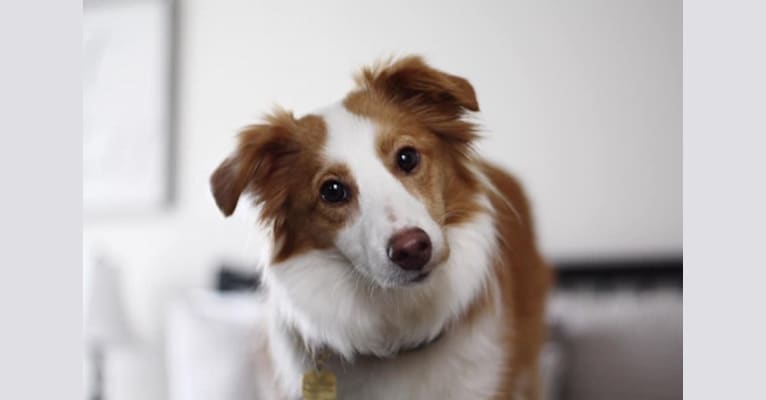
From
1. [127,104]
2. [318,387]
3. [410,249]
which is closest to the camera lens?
[410,249]

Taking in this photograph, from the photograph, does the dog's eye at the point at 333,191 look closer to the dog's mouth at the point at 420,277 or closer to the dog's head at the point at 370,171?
the dog's head at the point at 370,171

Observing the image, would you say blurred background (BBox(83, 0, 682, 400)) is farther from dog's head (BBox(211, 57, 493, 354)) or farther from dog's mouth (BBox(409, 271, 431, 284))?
dog's mouth (BBox(409, 271, 431, 284))

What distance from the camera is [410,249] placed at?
61 cm

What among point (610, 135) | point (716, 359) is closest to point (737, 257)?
point (716, 359)

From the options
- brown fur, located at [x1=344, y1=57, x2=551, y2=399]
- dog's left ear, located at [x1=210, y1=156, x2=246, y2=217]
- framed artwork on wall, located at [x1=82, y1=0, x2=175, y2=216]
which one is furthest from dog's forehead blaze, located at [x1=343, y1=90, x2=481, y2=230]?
framed artwork on wall, located at [x1=82, y1=0, x2=175, y2=216]

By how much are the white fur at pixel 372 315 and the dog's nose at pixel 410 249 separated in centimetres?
8

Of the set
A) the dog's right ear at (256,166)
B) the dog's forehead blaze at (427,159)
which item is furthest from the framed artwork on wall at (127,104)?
the dog's forehead blaze at (427,159)

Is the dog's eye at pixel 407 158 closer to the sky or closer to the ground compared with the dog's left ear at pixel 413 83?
closer to the ground

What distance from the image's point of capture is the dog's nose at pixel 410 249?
0.61m

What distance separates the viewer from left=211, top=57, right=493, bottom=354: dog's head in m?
0.68

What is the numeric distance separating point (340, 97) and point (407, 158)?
98mm

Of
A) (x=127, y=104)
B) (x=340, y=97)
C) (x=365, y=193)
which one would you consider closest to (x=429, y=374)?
(x=365, y=193)

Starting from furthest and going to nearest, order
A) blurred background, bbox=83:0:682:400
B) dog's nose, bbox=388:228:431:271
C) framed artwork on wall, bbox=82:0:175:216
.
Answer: framed artwork on wall, bbox=82:0:175:216, blurred background, bbox=83:0:682:400, dog's nose, bbox=388:228:431:271

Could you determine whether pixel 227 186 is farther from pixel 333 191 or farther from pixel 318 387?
pixel 318 387
